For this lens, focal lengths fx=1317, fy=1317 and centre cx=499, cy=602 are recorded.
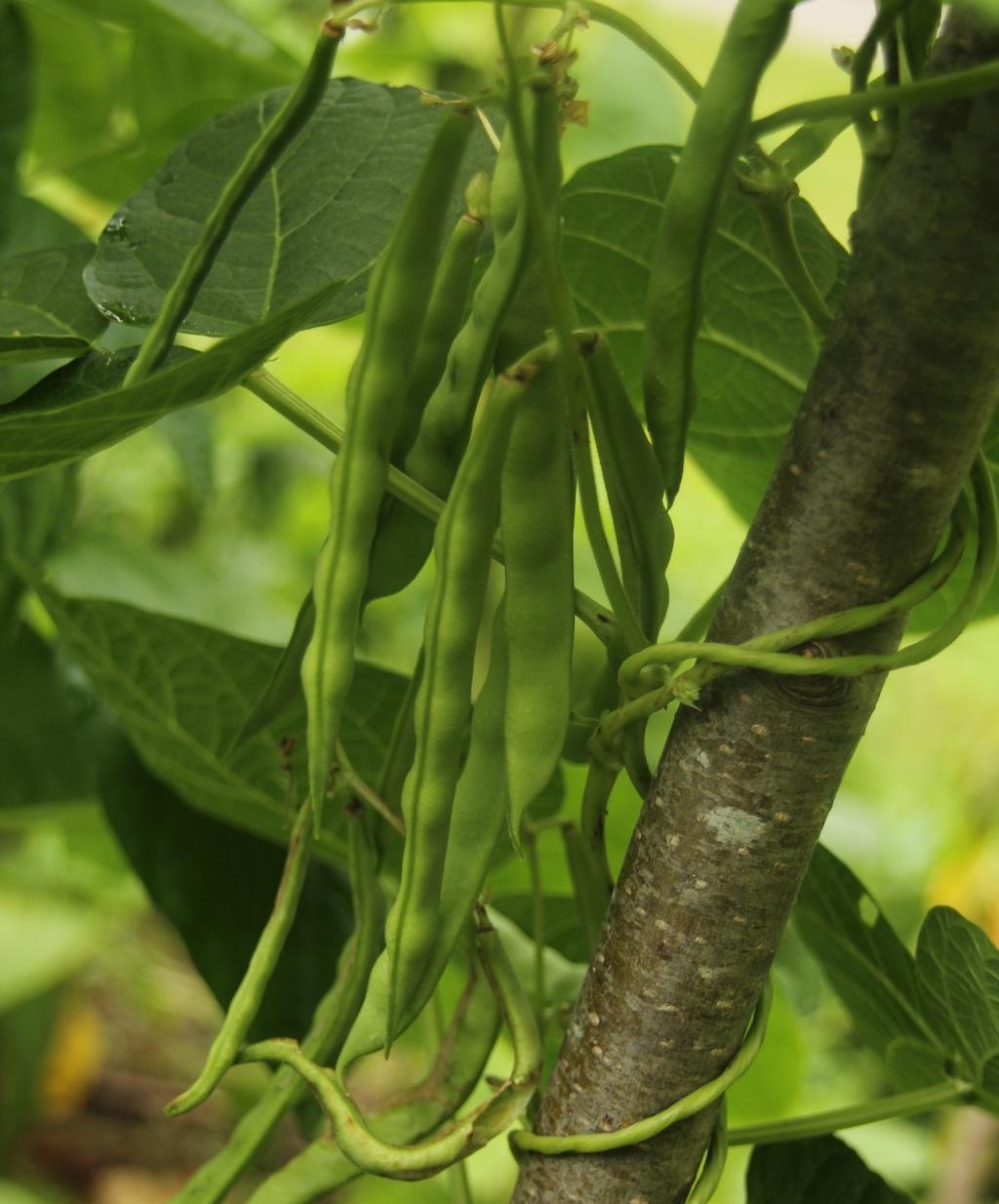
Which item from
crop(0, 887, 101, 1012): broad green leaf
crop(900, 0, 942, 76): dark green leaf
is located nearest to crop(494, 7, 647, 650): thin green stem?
crop(900, 0, 942, 76): dark green leaf

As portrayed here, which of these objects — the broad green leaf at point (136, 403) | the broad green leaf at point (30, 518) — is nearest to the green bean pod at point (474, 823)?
the broad green leaf at point (136, 403)

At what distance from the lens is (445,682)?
38 cm

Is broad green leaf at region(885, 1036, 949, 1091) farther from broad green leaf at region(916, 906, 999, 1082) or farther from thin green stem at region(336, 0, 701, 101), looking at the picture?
thin green stem at region(336, 0, 701, 101)

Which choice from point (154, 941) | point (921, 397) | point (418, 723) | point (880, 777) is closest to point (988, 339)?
point (921, 397)

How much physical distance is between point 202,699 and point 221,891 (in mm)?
156

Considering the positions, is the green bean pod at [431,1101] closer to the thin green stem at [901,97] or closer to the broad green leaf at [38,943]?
the thin green stem at [901,97]

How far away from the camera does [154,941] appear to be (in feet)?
8.41

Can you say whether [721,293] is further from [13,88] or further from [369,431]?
[13,88]

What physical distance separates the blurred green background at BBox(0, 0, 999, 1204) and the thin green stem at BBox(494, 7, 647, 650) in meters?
0.39

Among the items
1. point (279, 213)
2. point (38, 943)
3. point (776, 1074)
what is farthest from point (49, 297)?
point (38, 943)

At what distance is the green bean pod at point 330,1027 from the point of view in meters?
0.47

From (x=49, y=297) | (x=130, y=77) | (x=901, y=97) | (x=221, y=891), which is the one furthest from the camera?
(x=130, y=77)

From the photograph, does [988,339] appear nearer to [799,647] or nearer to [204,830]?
[799,647]

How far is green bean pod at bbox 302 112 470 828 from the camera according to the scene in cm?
34
